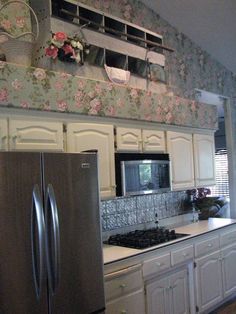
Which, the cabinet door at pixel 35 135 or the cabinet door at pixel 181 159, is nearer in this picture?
the cabinet door at pixel 35 135

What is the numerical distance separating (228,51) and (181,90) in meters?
0.98

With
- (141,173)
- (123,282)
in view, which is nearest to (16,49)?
(141,173)

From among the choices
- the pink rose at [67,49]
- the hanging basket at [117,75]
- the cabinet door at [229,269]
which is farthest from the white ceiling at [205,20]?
the cabinet door at [229,269]

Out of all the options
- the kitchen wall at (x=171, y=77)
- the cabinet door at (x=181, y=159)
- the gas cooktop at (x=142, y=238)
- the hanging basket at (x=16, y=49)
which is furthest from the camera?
the cabinet door at (x=181, y=159)

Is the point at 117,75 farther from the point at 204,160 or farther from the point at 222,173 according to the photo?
the point at 222,173

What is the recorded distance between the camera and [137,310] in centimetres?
261

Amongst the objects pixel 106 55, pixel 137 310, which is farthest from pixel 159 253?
pixel 106 55

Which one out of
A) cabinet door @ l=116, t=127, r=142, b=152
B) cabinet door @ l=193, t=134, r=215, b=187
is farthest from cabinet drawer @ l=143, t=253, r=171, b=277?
cabinet door @ l=193, t=134, r=215, b=187

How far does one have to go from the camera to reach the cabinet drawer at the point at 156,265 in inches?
108

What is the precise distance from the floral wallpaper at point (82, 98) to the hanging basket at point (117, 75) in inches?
4.7

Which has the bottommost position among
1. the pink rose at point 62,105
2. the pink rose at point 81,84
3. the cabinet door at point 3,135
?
the cabinet door at point 3,135

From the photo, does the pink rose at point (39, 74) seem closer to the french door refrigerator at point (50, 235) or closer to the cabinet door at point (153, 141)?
the french door refrigerator at point (50, 235)

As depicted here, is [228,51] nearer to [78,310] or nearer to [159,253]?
[159,253]

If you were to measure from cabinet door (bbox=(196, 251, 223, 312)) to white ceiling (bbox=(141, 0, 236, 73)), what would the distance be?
252 cm
